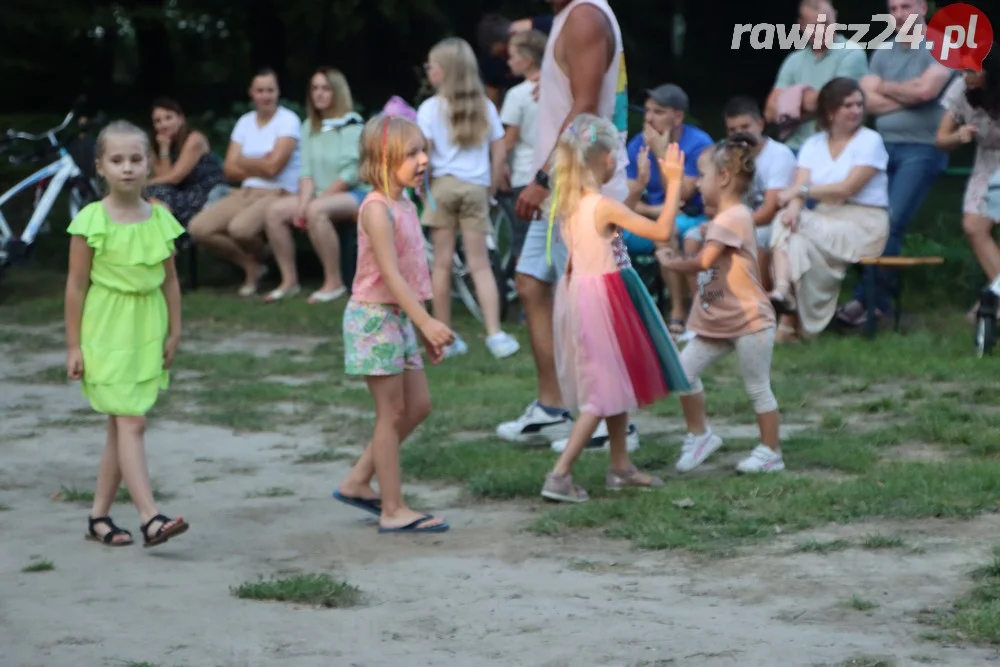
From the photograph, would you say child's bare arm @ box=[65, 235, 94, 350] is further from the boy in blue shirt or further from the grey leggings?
the boy in blue shirt

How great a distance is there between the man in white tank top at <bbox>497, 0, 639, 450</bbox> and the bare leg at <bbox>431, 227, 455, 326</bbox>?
3.02m

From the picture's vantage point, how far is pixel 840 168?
10.5m

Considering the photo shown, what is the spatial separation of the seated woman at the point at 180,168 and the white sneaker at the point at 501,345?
4010 millimetres

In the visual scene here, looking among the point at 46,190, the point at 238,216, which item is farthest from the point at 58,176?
the point at 238,216

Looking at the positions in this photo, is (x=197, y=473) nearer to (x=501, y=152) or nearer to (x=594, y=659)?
(x=594, y=659)

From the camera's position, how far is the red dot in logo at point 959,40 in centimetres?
1058

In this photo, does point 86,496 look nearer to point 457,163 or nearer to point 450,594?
point 450,594

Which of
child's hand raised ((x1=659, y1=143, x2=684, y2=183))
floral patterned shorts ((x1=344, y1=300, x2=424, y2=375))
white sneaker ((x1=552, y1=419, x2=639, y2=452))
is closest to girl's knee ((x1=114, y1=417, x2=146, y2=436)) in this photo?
floral patterned shorts ((x1=344, y1=300, x2=424, y2=375))

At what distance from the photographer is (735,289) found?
7.18 m

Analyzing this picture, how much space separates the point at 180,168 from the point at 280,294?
1.45 meters

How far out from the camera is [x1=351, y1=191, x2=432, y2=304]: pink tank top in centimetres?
625

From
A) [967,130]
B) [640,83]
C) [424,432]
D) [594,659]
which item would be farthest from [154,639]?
[640,83]

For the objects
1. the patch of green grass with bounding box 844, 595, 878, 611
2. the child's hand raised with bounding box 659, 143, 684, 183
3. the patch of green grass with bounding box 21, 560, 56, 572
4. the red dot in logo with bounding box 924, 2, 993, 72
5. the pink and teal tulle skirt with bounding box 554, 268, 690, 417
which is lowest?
the patch of green grass with bounding box 21, 560, 56, 572

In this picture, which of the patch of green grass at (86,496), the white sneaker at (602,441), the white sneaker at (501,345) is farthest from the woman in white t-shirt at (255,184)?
the patch of green grass at (86,496)
